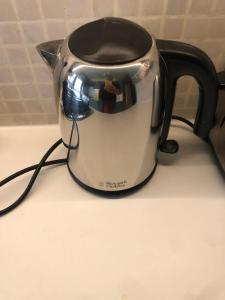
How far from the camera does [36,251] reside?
453 millimetres

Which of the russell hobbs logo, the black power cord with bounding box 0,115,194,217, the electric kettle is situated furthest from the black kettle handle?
the black power cord with bounding box 0,115,194,217

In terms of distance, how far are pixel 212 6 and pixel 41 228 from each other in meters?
0.49

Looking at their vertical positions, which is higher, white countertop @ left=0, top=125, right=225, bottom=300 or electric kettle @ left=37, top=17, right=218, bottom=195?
electric kettle @ left=37, top=17, right=218, bottom=195

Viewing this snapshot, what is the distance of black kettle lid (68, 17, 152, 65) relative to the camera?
0.35 meters

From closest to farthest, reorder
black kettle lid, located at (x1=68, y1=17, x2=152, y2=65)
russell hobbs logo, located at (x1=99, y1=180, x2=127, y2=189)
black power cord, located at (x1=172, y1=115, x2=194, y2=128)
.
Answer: black kettle lid, located at (x1=68, y1=17, x2=152, y2=65) < russell hobbs logo, located at (x1=99, y1=180, x2=127, y2=189) < black power cord, located at (x1=172, y1=115, x2=194, y2=128)

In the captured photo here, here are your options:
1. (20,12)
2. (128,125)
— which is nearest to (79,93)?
(128,125)

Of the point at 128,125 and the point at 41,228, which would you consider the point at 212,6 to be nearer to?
the point at 128,125

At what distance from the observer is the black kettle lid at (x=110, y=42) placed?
0.35 m

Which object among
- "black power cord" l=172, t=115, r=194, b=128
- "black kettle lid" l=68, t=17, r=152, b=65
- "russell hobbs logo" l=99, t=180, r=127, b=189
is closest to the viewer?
"black kettle lid" l=68, t=17, r=152, b=65

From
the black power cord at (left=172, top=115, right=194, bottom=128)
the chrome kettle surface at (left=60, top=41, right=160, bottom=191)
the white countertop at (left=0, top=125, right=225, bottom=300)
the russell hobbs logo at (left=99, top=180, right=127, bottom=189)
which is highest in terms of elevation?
the chrome kettle surface at (left=60, top=41, right=160, bottom=191)

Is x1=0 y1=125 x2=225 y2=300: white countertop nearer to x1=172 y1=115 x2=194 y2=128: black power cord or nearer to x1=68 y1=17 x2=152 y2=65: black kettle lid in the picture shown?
x1=172 y1=115 x2=194 y2=128: black power cord

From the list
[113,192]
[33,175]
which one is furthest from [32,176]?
[113,192]

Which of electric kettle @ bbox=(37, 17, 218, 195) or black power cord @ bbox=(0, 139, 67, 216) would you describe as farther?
black power cord @ bbox=(0, 139, 67, 216)

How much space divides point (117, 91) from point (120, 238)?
0.82ft
